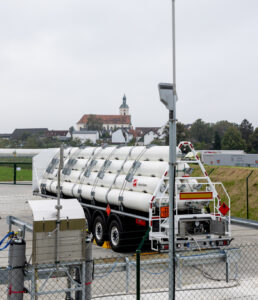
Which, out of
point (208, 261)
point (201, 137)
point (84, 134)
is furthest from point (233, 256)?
point (84, 134)

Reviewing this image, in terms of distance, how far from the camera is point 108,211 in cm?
1350

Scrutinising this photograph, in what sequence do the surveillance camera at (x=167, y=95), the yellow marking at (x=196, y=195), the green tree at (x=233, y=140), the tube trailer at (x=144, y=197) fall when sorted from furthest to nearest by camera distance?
the green tree at (x=233, y=140) → the yellow marking at (x=196, y=195) → the tube trailer at (x=144, y=197) → the surveillance camera at (x=167, y=95)

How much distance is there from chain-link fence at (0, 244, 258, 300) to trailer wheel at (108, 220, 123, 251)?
204 cm

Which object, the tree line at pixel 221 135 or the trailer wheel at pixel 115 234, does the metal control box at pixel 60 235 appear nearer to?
the trailer wheel at pixel 115 234

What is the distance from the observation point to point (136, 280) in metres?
7.07

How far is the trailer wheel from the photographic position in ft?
41.6

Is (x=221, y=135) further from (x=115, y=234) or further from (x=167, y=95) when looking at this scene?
(x=167, y=95)

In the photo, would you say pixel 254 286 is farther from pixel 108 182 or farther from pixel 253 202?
pixel 253 202

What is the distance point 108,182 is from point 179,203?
314 cm

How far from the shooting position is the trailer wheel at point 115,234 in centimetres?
1268

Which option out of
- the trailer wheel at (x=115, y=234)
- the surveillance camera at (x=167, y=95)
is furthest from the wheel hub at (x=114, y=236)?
the surveillance camera at (x=167, y=95)

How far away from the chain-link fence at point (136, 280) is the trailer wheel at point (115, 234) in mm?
2042

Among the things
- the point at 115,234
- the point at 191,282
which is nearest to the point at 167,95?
the point at 191,282

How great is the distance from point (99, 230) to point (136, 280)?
7.35 m
